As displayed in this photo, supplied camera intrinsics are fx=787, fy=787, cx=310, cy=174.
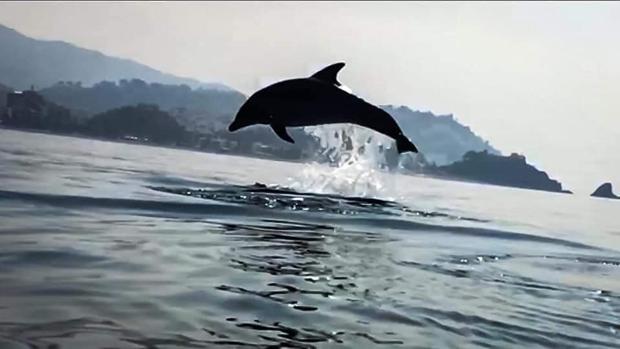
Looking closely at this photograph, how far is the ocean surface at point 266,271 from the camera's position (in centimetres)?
409

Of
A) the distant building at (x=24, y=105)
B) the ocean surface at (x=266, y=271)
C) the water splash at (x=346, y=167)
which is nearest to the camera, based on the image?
the ocean surface at (x=266, y=271)

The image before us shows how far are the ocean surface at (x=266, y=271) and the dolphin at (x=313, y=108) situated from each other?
109 cm

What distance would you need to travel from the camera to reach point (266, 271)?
5699 mm

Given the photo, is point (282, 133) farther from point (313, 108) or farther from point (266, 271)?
point (266, 271)

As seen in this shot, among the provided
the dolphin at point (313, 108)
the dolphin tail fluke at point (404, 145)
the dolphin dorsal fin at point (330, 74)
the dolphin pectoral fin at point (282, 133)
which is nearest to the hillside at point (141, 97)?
the dolphin at point (313, 108)

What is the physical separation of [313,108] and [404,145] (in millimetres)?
1323

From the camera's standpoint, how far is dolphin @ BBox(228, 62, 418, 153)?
971 cm

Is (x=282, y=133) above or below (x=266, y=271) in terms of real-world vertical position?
above

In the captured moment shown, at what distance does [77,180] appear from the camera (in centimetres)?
1052

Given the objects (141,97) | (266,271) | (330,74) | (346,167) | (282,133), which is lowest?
(266,271)

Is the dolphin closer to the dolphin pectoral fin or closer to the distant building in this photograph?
the dolphin pectoral fin

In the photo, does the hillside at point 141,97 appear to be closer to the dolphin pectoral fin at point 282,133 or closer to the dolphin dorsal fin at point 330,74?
the dolphin pectoral fin at point 282,133

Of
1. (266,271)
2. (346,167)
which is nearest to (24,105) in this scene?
(346,167)

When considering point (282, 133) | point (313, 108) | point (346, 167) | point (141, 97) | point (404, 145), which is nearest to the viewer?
point (282, 133)
